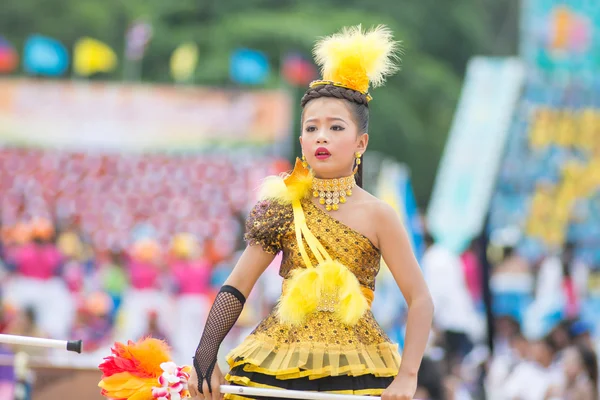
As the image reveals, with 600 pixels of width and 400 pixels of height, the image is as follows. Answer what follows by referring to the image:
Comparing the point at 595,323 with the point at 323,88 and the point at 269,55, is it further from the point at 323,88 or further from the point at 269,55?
the point at 269,55

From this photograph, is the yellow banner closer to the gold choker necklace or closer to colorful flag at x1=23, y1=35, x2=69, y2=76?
colorful flag at x1=23, y1=35, x2=69, y2=76

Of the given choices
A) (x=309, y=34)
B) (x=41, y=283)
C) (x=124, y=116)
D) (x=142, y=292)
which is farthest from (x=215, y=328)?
(x=309, y=34)

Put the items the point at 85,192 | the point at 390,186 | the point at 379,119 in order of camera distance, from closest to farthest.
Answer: the point at 390,186, the point at 85,192, the point at 379,119

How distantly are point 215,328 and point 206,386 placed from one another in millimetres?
213

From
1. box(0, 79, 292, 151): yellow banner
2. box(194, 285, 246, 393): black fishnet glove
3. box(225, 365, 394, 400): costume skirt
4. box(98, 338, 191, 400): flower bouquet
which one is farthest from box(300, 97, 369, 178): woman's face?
box(0, 79, 292, 151): yellow banner

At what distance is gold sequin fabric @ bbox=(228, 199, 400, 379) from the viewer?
404 cm

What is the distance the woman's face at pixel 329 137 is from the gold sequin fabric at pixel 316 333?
16 cm

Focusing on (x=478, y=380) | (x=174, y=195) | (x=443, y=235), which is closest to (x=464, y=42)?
(x=174, y=195)

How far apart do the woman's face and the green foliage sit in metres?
28.5

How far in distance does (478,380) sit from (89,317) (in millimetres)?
5192

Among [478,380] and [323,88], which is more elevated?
[323,88]

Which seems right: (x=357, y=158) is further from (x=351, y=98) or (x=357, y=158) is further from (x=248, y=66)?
(x=248, y=66)

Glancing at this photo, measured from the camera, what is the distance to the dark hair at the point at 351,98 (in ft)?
14.0

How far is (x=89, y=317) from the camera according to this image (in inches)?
523
